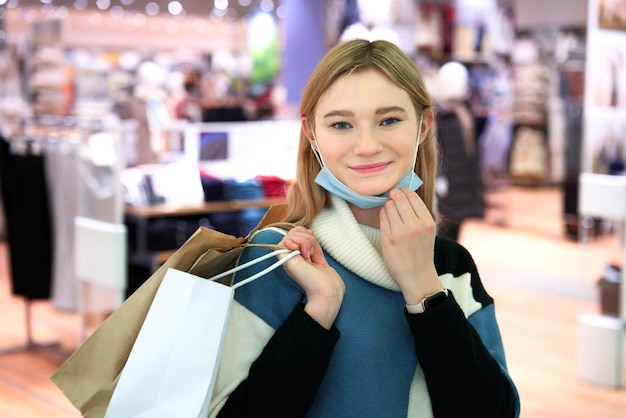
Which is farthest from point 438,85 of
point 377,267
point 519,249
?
point 377,267

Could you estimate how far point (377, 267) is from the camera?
137 cm

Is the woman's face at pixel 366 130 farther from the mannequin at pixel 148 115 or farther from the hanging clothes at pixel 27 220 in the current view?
the mannequin at pixel 148 115

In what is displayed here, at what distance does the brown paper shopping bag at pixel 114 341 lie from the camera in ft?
4.22

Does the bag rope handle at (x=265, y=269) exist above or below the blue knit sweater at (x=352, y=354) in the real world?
above

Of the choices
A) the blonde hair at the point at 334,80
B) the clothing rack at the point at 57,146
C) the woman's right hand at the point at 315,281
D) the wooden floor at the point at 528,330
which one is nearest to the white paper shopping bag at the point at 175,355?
the woman's right hand at the point at 315,281

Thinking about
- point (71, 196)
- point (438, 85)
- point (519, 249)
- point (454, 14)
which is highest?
point (454, 14)

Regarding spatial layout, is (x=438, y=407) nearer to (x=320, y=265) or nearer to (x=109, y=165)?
(x=320, y=265)

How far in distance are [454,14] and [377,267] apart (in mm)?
8496

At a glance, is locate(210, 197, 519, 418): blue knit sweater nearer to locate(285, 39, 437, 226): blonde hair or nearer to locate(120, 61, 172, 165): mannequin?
locate(285, 39, 437, 226): blonde hair

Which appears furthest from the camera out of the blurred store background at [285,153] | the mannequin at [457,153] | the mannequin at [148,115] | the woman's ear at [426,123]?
the mannequin at [148,115]

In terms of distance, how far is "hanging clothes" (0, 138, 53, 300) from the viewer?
201 inches

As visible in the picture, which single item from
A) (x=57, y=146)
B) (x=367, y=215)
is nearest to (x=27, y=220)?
(x=57, y=146)

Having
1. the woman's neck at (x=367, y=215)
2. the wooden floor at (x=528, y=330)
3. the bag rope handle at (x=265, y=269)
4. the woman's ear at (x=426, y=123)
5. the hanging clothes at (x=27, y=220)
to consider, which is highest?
the woman's ear at (x=426, y=123)

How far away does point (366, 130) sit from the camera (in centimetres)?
136
